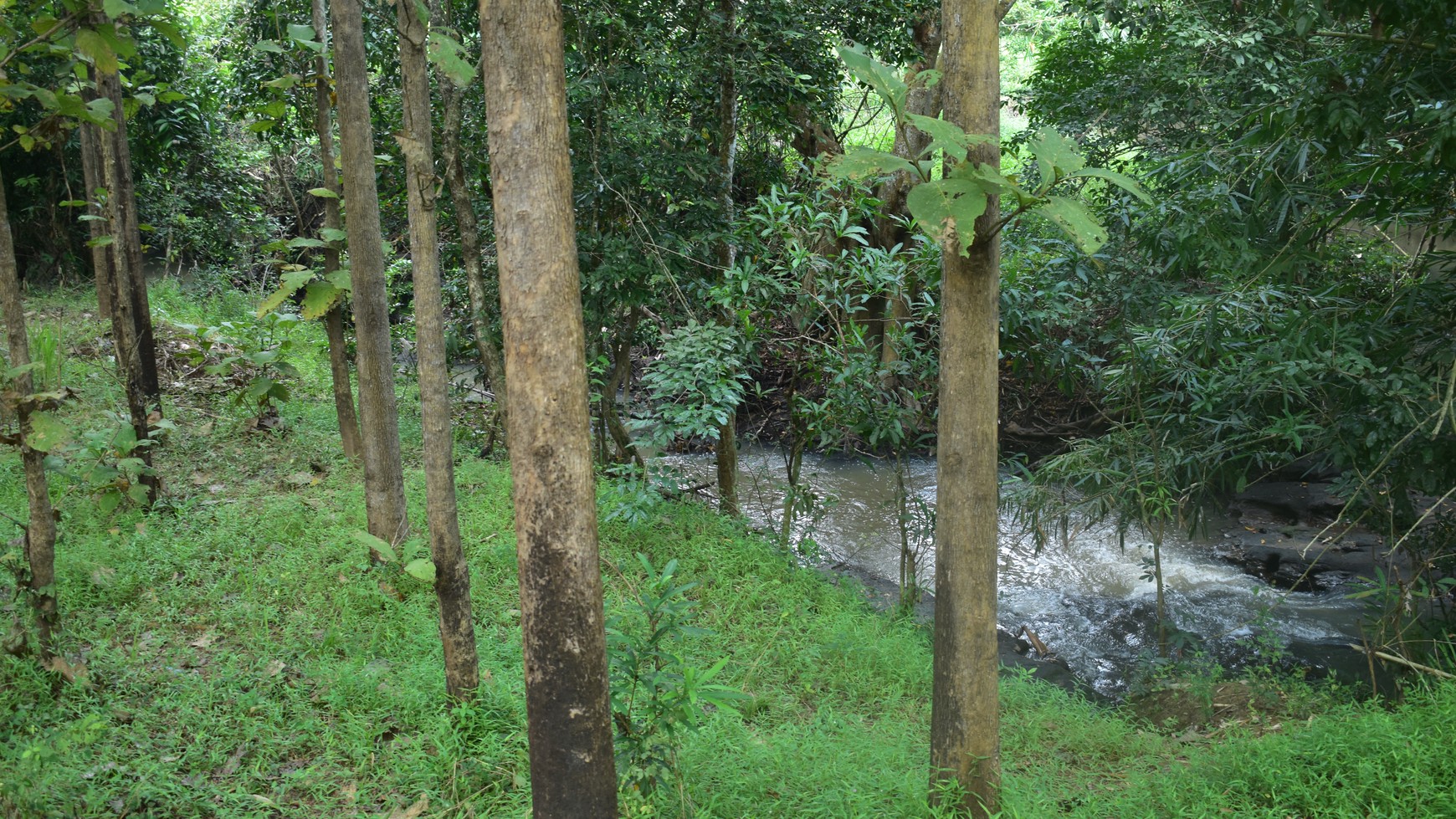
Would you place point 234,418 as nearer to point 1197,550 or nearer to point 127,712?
point 127,712

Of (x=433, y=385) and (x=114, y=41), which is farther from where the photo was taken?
(x=433, y=385)

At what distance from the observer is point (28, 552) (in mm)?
3762

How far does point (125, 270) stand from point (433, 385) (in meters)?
3.10

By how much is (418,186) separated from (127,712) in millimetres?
2358

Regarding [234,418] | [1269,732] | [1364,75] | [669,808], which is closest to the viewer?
[669,808]

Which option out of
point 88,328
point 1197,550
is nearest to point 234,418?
point 88,328

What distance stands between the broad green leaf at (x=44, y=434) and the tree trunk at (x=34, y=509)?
0.37 ft

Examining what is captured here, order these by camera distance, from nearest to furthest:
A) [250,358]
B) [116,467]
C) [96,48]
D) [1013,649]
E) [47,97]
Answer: [47,97]
[96,48]
[116,467]
[250,358]
[1013,649]

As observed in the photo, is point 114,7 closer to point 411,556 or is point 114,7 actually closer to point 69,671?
point 411,556

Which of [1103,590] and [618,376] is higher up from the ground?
[618,376]

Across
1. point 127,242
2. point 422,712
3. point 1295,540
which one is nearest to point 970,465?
point 422,712

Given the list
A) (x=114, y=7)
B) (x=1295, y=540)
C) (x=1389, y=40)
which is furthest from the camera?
(x=1295, y=540)

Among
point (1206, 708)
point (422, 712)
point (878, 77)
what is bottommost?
point (1206, 708)

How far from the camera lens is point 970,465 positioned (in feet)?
9.81
